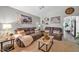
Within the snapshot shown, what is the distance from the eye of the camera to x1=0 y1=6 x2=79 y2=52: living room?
198cm

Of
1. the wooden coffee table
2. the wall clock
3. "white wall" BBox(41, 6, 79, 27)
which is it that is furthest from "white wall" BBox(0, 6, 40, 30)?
the wall clock

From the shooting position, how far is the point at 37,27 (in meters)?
2.02

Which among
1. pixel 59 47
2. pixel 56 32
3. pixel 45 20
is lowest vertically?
pixel 59 47

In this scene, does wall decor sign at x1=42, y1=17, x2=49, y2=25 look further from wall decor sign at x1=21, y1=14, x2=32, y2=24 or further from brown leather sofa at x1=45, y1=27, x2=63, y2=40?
wall decor sign at x1=21, y1=14, x2=32, y2=24

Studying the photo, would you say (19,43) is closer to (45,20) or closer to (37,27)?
(37,27)

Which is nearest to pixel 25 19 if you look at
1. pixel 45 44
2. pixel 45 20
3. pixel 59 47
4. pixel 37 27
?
pixel 37 27

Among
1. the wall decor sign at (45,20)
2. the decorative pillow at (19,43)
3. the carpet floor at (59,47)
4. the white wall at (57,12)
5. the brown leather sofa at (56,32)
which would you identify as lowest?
the carpet floor at (59,47)

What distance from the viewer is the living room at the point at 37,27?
1.98 meters

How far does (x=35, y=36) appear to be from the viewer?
200 cm

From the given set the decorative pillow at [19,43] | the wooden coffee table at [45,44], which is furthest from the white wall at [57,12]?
the decorative pillow at [19,43]

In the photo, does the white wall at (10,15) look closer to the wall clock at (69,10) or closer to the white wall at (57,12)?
the white wall at (57,12)

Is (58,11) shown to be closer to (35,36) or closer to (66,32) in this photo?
(66,32)
